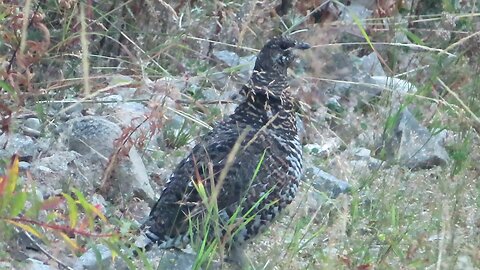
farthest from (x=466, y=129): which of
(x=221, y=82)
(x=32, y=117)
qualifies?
(x=32, y=117)

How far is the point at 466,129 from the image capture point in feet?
19.1

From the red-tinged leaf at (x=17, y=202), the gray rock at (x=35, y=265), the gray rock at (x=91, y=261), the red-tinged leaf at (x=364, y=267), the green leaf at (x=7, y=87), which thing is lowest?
the gray rock at (x=91, y=261)

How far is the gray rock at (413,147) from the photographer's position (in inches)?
225

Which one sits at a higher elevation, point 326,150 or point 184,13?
point 184,13

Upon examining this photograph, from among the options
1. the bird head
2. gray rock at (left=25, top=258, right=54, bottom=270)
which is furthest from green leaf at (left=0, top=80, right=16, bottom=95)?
the bird head

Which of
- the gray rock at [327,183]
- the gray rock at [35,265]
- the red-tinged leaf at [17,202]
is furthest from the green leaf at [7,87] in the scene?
the gray rock at [327,183]

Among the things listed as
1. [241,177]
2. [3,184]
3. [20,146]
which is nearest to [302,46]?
[241,177]

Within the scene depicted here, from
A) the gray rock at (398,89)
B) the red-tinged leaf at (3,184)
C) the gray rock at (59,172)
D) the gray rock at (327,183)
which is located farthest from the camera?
the gray rock at (398,89)

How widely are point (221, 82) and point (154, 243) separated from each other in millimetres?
2134

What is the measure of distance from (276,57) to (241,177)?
0.82m

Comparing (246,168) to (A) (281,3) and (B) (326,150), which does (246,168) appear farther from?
(A) (281,3)

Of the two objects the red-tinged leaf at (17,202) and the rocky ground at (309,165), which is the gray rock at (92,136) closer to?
the rocky ground at (309,165)

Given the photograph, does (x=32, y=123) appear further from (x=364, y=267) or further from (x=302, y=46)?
(x=364, y=267)

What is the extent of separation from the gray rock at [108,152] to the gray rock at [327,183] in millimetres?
784
